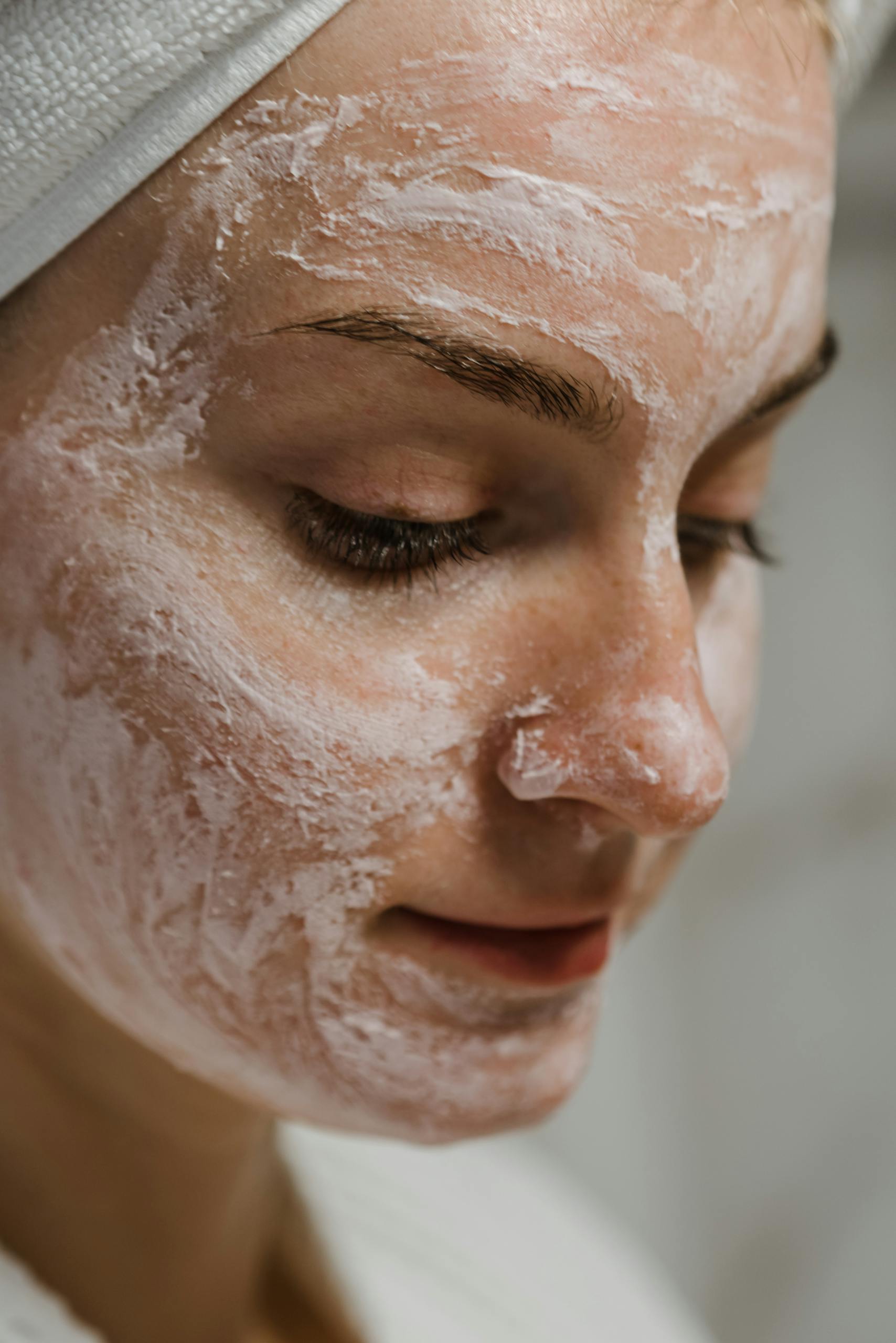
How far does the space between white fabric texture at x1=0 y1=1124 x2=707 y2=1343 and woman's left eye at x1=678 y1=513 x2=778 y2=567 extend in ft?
1.71

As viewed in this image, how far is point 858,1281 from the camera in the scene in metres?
1.38

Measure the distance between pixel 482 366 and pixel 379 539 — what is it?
79 mm

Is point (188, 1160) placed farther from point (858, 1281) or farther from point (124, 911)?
point (858, 1281)

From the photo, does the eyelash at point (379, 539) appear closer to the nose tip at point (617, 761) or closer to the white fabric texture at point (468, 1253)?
the nose tip at point (617, 761)

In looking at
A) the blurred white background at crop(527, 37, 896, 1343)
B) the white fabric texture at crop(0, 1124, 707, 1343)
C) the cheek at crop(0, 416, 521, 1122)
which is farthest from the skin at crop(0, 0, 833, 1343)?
the blurred white background at crop(527, 37, 896, 1343)

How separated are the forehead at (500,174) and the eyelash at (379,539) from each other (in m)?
0.07

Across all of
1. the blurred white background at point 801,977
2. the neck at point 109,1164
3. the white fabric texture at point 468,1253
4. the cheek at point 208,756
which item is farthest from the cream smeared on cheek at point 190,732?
the blurred white background at point 801,977

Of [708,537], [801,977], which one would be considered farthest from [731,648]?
[801,977]

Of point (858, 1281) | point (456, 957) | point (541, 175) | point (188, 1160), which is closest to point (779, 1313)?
point (858, 1281)

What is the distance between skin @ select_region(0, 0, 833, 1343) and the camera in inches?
19.5

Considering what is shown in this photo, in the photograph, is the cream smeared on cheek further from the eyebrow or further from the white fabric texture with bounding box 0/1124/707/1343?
the white fabric texture with bounding box 0/1124/707/1343

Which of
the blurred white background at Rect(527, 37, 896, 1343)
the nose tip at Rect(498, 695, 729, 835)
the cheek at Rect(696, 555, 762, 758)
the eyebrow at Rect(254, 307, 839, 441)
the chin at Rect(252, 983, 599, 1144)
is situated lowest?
the blurred white background at Rect(527, 37, 896, 1343)

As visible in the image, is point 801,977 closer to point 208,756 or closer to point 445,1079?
point 445,1079

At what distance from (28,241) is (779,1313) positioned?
4.37 feet
